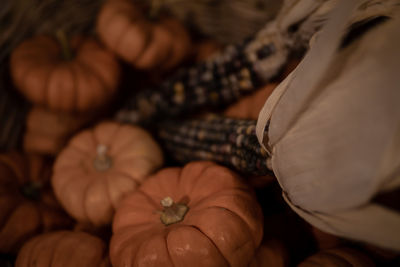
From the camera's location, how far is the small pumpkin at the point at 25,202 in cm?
93

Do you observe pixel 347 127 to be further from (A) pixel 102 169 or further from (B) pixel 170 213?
(A) pixel 102 169

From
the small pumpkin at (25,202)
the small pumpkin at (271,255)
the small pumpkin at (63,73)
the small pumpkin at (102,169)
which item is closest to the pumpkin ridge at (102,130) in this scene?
the small pumpkin at (102,169)

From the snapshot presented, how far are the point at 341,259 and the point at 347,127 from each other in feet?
1.38

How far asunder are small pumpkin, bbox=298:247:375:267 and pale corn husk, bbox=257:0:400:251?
20 centimetres

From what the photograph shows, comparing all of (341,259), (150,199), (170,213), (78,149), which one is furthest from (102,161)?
(341,259)

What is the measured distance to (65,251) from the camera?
0.82 m

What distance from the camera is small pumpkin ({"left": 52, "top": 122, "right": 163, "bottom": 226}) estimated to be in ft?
3.12

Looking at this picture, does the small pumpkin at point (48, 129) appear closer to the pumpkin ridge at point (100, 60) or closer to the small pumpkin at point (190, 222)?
the pumpkin ridge at point (100, 60)

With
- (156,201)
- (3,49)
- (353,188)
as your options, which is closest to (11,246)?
(156,201)

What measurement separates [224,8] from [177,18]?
0.22m

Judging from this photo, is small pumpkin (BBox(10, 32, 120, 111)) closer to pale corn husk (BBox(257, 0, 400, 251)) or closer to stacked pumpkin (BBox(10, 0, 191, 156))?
stacked pumpkin (BBox(10, 0, 191, 156))

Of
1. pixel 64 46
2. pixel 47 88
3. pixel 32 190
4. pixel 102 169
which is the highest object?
pixel 64 46

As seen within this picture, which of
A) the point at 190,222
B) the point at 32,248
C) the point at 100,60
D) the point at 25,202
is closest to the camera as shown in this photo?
the point at 190,222

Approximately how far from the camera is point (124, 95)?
146cm
